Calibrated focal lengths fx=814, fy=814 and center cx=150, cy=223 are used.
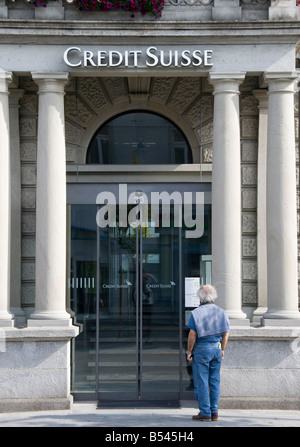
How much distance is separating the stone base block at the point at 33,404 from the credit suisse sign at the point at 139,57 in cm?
551

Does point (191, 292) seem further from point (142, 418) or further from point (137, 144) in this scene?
point (137, 144)

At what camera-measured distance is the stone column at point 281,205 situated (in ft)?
43.9

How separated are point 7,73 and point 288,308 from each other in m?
6.05

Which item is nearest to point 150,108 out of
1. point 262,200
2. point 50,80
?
point 50,80

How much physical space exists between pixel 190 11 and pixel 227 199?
320 cm

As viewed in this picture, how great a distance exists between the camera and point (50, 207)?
1344cm

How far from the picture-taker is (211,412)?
12.0 meters

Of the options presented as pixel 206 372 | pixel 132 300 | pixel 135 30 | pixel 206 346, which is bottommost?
pixel 206 372

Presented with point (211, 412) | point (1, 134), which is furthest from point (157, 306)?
point (1, 134)

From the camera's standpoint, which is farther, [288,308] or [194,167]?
[194,167]

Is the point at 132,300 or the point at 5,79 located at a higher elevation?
the point at 5,79

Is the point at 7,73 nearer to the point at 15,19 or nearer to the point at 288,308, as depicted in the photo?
the point at 15,19

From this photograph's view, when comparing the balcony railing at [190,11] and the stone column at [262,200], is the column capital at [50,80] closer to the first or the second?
the balcony railing at [190,11]

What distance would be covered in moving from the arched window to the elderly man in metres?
4.29
